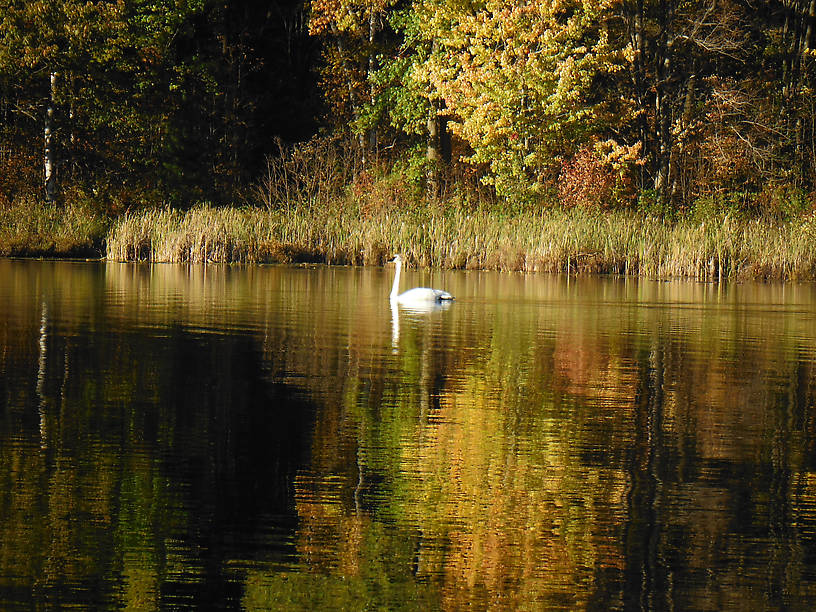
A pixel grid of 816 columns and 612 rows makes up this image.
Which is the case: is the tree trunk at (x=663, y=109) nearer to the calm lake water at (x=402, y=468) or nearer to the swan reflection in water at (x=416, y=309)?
the swan reflection in water at (x=416, y=309)

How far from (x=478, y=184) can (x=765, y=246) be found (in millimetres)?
13334

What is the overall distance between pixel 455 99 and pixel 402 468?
96.4 ft

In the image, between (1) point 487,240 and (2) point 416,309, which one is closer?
(2) point 416,309

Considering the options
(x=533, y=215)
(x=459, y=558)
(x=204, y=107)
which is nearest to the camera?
(x=459, y=558)

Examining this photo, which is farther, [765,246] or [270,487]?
[765,246]

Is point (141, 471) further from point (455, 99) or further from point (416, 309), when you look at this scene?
point (455, 99)

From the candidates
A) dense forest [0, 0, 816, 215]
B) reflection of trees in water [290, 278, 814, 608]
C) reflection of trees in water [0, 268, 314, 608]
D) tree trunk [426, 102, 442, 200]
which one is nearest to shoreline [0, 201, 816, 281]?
dense forest [0, 0, 816, 215]

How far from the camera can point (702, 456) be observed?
752 cm

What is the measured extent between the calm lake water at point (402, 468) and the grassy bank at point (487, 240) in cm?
1284

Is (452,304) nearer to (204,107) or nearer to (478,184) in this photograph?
(478,184)

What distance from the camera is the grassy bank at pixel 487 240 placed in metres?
26.8

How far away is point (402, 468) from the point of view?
6969mm

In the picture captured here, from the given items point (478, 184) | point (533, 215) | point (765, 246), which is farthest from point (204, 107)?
point (765, 246)

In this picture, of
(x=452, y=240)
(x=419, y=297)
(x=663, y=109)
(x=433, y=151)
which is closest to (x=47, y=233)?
(x=452, y=240)
